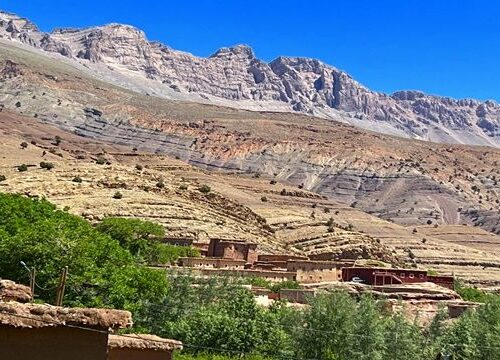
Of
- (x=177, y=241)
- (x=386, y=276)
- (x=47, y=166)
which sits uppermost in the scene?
(x=47, y=166)

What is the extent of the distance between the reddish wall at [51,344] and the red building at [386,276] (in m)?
33.3

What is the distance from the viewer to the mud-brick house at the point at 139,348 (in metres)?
13.7

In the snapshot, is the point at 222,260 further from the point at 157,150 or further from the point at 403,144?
the point at 403,144

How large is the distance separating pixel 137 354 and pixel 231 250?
36.3m

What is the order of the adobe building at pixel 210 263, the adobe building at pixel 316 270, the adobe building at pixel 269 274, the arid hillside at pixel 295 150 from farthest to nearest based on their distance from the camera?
1. the arid hillside at pixel 295 150
2. the adobe building at pixel 316 270
3. the adobe building at pixel 210 263
4. the adobe building at pixel 269 274

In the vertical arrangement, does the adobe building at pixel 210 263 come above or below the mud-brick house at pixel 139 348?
below

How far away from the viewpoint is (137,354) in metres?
14.0

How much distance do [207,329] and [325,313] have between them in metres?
4.46

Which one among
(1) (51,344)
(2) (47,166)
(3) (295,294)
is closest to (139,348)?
(1) (51,344)

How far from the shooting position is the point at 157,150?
489ft

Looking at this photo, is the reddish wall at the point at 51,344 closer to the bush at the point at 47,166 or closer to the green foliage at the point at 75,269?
the green foliage at the point at 75,269

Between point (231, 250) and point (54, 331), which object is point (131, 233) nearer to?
point (231, 250)

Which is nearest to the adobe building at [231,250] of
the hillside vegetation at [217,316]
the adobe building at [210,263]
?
the adobe building at [210,263]

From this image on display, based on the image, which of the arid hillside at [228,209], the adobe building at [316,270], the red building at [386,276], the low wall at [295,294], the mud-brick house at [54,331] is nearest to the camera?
the mud-brick house at [54,331]
